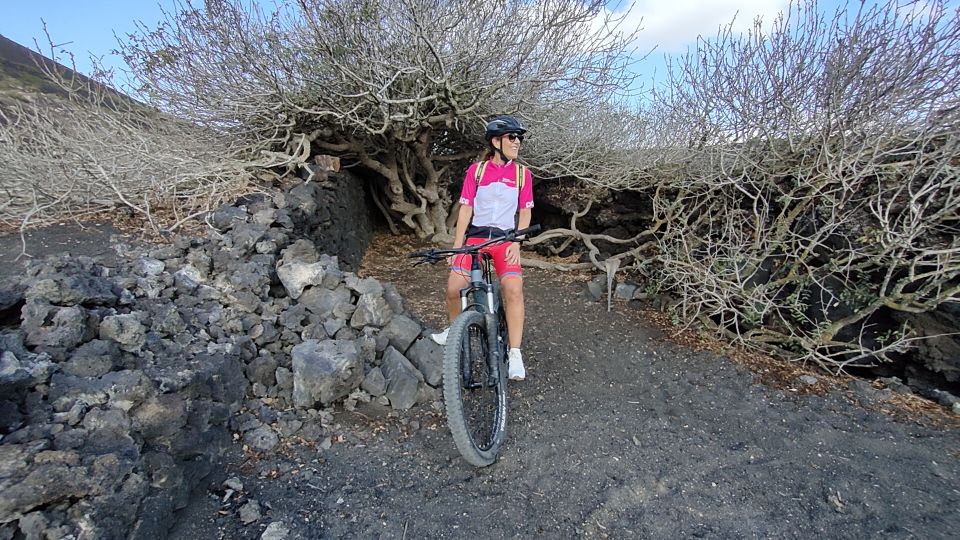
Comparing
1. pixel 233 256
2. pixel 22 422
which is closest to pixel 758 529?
pixel 22 422

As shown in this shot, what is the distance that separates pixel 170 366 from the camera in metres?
2.18

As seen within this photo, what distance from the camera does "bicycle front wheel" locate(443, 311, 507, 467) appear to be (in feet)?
6.79

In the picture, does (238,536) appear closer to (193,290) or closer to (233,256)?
(193,290)

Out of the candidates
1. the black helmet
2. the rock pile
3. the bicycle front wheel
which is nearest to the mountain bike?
the bicycle front wheel

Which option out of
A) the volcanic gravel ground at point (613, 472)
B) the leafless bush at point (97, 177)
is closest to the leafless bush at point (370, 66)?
the leafless bush at point (97, 177)

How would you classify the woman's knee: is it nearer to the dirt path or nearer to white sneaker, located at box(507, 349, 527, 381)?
white sneaker, located at box(507, 349, 527, 381)

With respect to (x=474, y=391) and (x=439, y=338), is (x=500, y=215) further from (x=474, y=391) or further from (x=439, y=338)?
(x=474, y=391)

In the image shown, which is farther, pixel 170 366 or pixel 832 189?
pixel 832 189

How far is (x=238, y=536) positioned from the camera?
1808 millimetres

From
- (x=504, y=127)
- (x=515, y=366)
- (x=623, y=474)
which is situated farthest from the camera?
(x=515, y=366)

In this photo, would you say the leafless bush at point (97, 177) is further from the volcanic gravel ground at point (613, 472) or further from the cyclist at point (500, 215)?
the cyclist at point (500, 215)

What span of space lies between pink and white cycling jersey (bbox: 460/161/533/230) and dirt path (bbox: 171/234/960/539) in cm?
128

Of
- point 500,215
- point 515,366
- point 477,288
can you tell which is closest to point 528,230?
point 477,288

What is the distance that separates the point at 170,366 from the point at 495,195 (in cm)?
199
